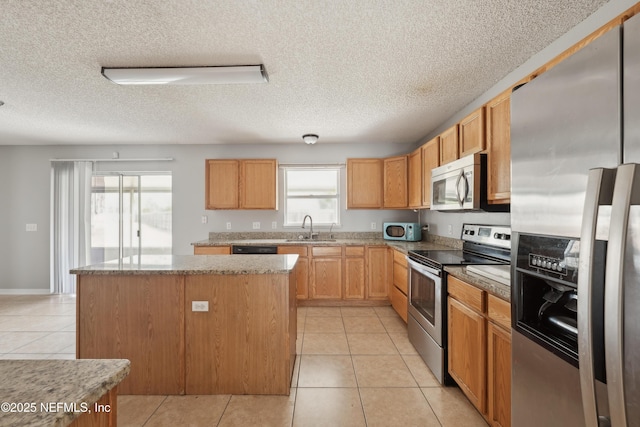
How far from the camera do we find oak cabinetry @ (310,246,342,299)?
4090 millimetres

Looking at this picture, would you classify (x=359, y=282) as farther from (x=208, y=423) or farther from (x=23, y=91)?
(x=23, y=91)

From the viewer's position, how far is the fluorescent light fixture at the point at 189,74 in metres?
2.25

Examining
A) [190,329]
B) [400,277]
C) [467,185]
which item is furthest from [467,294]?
[190,329]

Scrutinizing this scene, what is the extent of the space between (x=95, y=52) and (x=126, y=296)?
1.79 m

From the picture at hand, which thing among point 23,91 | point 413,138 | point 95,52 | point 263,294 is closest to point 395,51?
point 263,294

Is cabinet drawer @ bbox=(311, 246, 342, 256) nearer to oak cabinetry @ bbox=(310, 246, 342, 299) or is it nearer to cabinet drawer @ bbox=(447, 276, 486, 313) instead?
oak cabinetry @ bbox=(310, 246, 342, 299)

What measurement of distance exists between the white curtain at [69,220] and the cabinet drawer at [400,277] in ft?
16.0

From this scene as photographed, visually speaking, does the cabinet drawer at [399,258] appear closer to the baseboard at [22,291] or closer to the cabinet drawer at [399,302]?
the cabinet drawer at [399,302]

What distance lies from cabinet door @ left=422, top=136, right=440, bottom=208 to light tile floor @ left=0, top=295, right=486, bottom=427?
156cm

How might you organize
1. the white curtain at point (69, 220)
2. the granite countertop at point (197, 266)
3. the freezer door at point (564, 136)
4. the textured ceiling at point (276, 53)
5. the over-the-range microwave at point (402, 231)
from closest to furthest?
the freezer door at point (564, 136) → the textured ceiling at point (276, 53) → the granite countertop at point (197, 266) → the over-the-range microwave at point (402, 231) → the white curtain at point (69, 220)

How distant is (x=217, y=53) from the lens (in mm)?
2125

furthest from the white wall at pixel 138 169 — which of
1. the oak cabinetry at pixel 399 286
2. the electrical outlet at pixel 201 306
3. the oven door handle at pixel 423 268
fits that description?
the electrical outlet at pixel 201 306

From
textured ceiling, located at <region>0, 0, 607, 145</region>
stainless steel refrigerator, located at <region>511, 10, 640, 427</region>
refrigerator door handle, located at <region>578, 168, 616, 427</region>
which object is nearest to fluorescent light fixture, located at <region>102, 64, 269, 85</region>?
textured ceiling, located at <region>0, 0, 607, 145</region>

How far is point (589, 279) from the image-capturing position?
0.76 meters
